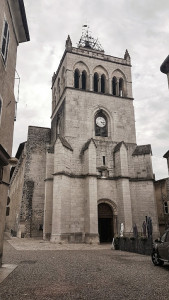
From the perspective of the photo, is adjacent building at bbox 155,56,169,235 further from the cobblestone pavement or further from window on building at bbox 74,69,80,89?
the cobblestone pavement

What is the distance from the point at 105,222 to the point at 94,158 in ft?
20.4

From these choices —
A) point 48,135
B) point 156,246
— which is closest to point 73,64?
point 48,135

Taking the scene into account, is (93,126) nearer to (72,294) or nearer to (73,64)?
(73,64)

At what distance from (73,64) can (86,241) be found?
1800cm

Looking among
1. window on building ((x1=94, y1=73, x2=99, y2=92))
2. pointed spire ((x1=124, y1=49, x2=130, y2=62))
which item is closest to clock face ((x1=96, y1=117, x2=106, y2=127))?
window on building ((x1=94, y1=73, x2=99, y2=92))

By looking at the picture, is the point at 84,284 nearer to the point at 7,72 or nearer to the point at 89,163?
the point at 7,72

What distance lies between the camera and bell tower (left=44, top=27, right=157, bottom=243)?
68.4 ft

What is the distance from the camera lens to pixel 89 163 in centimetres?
2173

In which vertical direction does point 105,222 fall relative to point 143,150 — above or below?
below

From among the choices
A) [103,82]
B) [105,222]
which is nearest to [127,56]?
[103,82]

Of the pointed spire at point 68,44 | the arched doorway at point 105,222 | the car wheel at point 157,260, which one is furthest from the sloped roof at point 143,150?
the car wheel at point 157,260

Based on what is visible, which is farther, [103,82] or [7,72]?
[103,82]

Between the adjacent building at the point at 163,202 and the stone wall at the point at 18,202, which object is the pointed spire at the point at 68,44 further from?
the adjacent building at the point at 163,202

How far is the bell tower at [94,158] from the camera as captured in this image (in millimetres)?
20844
